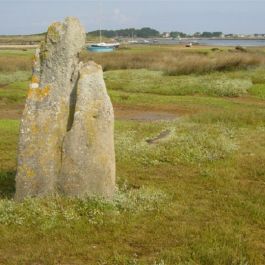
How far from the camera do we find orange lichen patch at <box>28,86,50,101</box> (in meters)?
9.58

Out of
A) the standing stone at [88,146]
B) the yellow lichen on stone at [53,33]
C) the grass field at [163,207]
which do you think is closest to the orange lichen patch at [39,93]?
the standing stone at [88,146]

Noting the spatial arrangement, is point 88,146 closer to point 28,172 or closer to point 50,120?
point 50,120

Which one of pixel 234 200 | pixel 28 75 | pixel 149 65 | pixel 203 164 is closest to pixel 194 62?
pixel 149 65

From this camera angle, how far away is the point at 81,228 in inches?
329

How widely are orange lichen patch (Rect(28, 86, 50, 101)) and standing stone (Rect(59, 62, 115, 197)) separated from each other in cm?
58

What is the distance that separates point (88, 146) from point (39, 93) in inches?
51.9

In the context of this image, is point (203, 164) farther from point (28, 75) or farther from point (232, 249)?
point (28, 75)

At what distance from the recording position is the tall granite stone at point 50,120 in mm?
9484

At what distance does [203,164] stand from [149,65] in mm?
35149

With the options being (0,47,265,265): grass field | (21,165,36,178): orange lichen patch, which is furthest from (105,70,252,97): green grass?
(21,165,36,178): orange lichen patch

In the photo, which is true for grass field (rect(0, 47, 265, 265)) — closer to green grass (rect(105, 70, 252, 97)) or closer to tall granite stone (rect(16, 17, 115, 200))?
tall granite stone (rect(16, 17, 115, 200))

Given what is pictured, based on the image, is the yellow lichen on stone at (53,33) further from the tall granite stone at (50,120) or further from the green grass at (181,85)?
the green grass at (181,85)

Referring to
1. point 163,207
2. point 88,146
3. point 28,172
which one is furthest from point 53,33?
point 163,207

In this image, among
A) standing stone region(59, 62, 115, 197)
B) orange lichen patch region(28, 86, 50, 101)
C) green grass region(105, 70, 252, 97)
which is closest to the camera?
standing stone region(59, 62, 115, 197)
